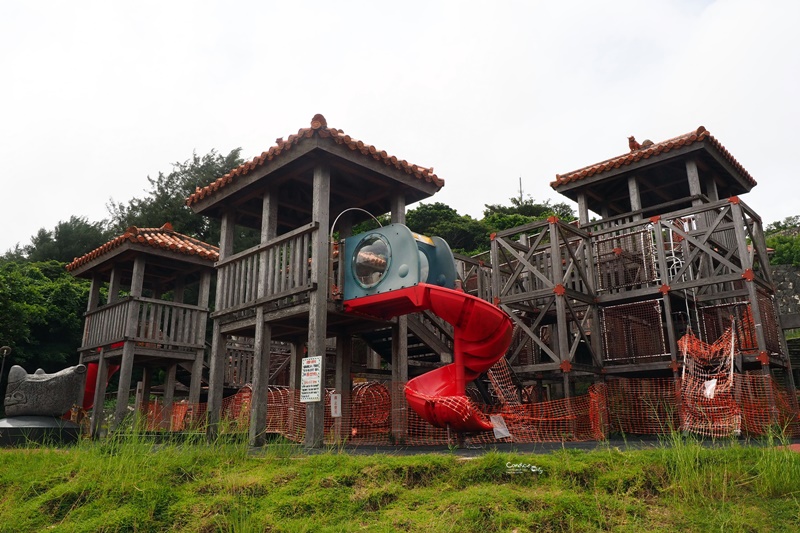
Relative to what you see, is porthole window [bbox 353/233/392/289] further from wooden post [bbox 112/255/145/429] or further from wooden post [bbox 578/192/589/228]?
wooden post [bbox 578/192/589/228]

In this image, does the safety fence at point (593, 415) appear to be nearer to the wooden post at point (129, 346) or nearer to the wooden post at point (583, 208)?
the wooden post at point (129, 346)

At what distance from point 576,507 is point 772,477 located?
56.2 inches

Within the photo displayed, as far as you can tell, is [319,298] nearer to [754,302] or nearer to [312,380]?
[312,380]

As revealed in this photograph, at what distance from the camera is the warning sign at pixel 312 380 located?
29.3 ft

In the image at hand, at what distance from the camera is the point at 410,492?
5.23 metres

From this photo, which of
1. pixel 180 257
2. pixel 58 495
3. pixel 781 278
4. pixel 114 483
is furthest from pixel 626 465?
pixel 781 278

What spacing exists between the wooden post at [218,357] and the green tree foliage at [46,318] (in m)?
11.3

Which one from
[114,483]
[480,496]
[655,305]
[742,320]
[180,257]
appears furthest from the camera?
[180,257]

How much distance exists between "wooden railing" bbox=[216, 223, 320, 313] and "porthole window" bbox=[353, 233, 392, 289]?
2.47ft

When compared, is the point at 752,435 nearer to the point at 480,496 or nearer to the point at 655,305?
the point at 655,305

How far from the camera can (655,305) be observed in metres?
13.0

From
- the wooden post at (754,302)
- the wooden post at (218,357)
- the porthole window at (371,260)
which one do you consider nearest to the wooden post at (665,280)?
the wooden post at (754,302)

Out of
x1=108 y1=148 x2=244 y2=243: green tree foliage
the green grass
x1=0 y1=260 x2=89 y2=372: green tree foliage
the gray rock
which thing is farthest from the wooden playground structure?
x1=108 y1=148 x2=244 y2=243: green tree foliage

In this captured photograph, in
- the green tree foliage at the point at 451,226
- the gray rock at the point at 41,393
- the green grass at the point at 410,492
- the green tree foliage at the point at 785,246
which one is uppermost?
the green tree foliage at the point at 451,226
